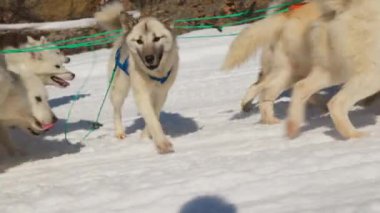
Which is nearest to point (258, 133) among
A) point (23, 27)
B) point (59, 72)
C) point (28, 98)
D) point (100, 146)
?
point (100, 146)

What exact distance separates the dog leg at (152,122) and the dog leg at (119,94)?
31.7 inches

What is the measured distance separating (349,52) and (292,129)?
0.70 m

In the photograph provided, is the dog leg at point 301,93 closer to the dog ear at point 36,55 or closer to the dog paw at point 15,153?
the dog paw at point 15,153

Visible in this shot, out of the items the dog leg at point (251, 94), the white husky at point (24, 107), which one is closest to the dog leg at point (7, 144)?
the white husky at point (24, 107)

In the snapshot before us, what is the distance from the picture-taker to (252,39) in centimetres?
539

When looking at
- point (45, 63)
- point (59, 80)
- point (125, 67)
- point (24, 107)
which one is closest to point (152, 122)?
point (125, 67)

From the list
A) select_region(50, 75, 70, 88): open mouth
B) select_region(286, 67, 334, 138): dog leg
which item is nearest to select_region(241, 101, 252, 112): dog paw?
select_region(286, 67, 334, 138): dog leg

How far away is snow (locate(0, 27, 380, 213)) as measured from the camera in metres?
2.93

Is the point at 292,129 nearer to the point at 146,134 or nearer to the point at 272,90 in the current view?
the point at 272,90

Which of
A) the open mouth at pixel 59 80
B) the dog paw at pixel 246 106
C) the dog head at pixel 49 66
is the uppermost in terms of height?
the dog paw at pixel 246 106

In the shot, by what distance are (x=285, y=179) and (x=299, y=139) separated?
3.74ft

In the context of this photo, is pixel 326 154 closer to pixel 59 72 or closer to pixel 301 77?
pixel 301 77

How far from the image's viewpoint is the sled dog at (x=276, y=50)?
5141 millimetres

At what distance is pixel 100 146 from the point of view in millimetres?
5305
